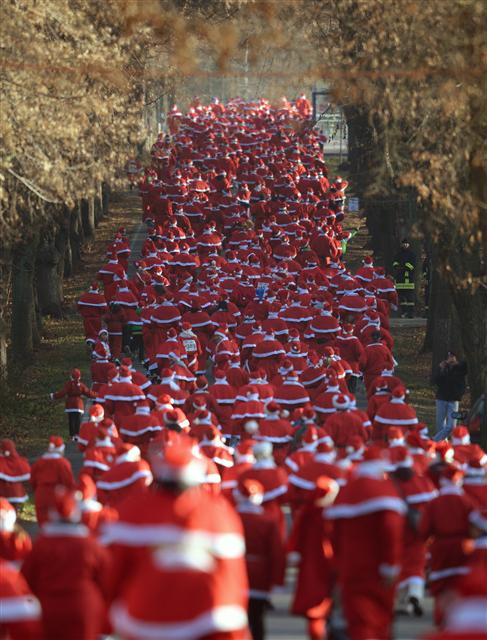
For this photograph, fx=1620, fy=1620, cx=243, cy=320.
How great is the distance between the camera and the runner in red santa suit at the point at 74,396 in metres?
22.6

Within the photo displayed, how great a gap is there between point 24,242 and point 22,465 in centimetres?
1352

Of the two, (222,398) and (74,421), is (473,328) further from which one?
(74,421)

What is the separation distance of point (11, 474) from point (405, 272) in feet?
65.8

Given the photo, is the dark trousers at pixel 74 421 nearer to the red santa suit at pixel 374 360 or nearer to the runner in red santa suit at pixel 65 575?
the red santa suit at pixel 374 360

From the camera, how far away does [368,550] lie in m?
10.6

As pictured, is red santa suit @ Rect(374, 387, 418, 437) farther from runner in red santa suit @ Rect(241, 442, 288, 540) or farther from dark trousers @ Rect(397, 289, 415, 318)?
dark trousers @ Rect(397, 289, 415, 318)

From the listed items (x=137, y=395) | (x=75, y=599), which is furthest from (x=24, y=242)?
(x=75, y=599)

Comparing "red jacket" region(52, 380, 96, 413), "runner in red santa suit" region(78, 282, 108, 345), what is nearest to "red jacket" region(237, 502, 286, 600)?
"red jacket" region(52, 380, 96, 413)

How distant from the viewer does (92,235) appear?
51.9 meters

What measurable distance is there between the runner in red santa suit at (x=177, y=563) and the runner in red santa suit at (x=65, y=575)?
1868 mm

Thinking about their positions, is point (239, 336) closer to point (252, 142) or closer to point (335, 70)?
point (335, 70)

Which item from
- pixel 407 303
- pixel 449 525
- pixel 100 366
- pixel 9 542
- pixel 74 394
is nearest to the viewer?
pixel 9 542

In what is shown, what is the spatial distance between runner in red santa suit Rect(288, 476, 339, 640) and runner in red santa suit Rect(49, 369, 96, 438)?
418 inches

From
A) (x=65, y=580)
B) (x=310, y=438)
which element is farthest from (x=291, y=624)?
(x=65, y=580)
